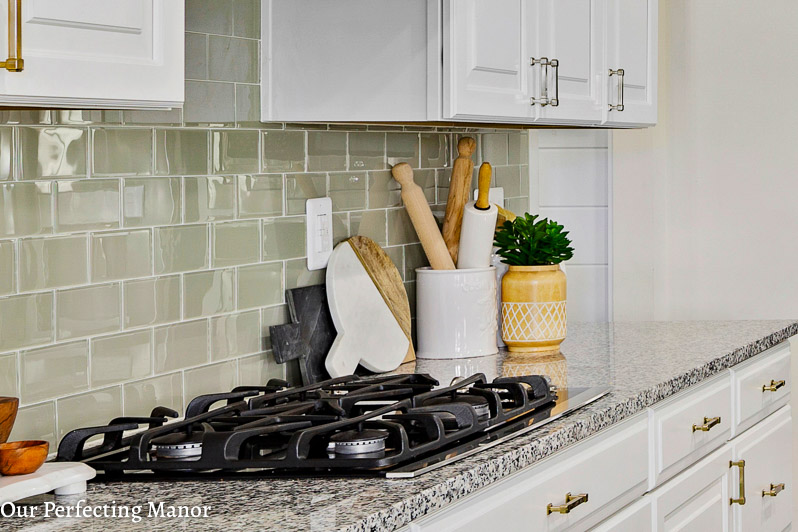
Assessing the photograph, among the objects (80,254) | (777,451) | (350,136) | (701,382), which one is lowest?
(777,451)

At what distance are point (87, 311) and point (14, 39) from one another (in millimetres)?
650

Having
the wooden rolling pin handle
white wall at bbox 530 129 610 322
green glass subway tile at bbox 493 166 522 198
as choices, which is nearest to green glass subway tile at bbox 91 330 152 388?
the wooden rolling pin handle

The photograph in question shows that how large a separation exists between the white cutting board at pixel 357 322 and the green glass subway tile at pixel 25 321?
0.71 metres

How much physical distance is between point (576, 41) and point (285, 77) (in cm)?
72

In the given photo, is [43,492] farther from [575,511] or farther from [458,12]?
[458,12]

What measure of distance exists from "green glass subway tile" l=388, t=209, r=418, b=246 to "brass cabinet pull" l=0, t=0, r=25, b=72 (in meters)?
1.46

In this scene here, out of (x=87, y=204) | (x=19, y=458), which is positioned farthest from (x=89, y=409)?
(x=19, y=458)

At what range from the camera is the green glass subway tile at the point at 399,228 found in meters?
2.53

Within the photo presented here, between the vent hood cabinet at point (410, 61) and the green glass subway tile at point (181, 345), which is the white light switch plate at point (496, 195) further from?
the green glass subway tile at point (181, 345)

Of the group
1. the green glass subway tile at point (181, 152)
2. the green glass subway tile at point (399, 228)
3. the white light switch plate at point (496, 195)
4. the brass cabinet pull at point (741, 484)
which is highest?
the green glass subway tile at point (181, 152)

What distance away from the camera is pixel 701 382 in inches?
90.3

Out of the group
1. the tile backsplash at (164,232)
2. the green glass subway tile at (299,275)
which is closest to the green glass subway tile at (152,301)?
the tile backsplash at (164,232)

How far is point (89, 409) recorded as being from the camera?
1.68 meters

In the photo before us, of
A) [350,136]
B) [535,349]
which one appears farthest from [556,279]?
[350,136]
